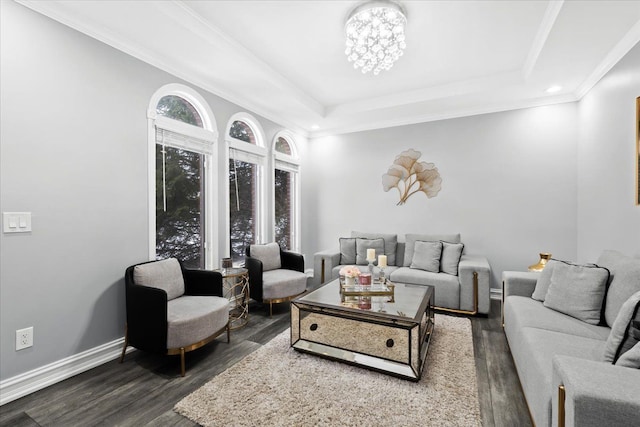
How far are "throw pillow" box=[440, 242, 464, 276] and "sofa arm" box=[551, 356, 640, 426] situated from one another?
8.21 feet

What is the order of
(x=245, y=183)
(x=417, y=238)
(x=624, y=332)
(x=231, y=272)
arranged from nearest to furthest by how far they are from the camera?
1. (x=624, y=332)
2. (x=231, y=272)
3. (x=245, y=183)
4. (x=417, y=238)

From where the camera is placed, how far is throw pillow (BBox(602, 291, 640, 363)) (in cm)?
133

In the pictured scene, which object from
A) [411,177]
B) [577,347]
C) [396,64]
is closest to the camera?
[577,347]

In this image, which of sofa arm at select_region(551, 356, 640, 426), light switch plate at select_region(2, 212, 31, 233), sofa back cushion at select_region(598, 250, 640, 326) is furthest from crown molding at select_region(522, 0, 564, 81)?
light switch plate at select_region(2, 212, 31, 233)

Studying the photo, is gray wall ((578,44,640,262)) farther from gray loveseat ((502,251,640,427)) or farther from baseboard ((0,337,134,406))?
baseboard ((0,337,134,406))

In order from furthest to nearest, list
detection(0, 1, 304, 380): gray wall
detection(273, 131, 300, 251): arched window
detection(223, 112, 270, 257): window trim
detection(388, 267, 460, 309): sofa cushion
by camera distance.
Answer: detection(273, 131, 300, 251): arched window
detection(223, 112, 270, 257): window trim
detection(388, 267, 460, 309): sofa cushion
detection(0, 1, 304, 380): gray wall

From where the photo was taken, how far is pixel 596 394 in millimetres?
1013

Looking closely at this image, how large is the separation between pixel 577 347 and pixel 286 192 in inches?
160

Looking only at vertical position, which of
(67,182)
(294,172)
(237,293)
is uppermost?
(294,172)

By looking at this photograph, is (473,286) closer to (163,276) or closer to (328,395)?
(328,395)

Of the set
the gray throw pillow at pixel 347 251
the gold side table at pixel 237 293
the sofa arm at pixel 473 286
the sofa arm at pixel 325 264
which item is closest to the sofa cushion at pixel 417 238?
the sofa arm at pixel 473 286

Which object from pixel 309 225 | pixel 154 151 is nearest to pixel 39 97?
pixel 154 151

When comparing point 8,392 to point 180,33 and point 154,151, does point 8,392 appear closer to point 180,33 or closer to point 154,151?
point 154,151

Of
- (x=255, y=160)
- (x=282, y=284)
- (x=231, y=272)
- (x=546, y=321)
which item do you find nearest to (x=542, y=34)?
(x=546, y=321)
